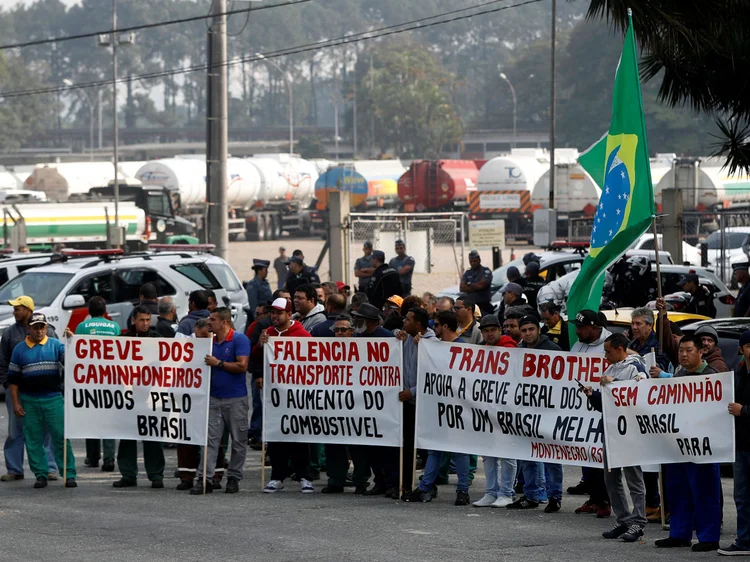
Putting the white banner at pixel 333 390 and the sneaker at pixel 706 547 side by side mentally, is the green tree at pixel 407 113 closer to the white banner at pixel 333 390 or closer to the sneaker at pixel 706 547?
the white banner at pixel 333 390

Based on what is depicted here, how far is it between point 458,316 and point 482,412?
5.28 feet

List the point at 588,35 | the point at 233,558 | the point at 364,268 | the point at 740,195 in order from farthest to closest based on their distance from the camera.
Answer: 1. the point at 588,35
2. the point at 740,195
3. the point at 364,268
4. the point at 233,558

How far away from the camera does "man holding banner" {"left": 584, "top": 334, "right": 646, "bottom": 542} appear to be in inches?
372

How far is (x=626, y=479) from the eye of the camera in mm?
9664

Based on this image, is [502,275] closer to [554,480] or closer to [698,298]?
[698,298]

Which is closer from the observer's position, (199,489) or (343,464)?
(199,489)

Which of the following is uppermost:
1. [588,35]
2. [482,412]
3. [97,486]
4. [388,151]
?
[588,35]

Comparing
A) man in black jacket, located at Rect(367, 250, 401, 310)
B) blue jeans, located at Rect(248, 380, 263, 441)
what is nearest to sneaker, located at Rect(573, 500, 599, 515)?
blue jeans, located at Rect(248, 380, 263, 441)

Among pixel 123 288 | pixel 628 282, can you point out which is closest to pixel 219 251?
pixel 123 288

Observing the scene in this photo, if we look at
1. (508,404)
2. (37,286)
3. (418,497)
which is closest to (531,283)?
(37,286)

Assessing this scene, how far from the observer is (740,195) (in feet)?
170

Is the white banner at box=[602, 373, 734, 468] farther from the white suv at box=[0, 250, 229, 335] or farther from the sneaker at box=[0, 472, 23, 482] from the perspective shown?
the white suv at box=[0, 250, 229, 335]

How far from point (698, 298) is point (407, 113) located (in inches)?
3891

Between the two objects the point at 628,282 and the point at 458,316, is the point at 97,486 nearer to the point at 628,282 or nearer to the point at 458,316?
the point at 458,316
